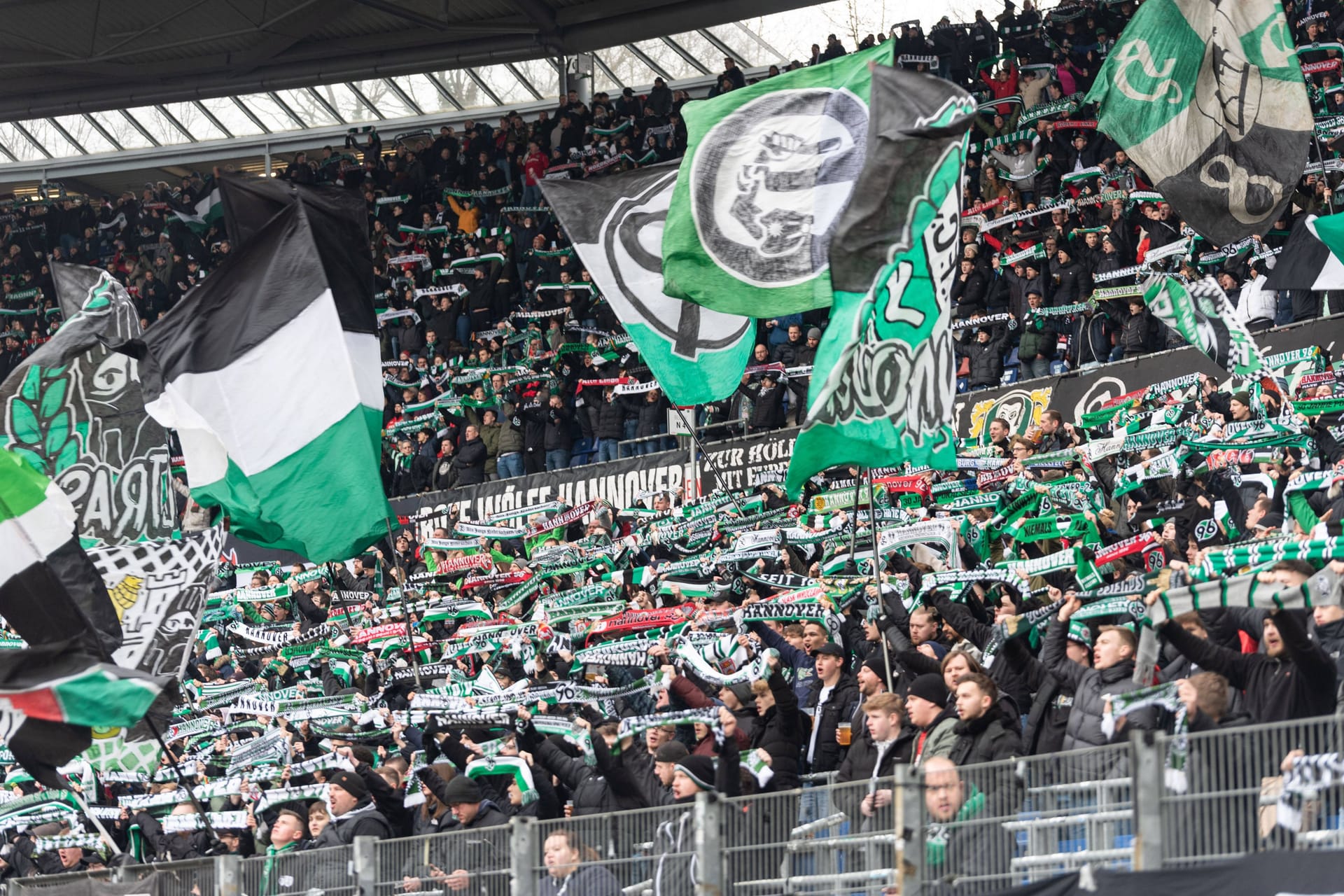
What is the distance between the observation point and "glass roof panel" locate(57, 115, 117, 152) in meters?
37.8

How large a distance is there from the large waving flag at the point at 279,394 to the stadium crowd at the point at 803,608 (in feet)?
2.62

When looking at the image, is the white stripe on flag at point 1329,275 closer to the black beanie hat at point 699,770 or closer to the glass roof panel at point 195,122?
the black beanie hat at point 699,770

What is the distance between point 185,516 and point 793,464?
55.5 feet

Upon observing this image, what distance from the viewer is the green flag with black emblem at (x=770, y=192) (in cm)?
1197

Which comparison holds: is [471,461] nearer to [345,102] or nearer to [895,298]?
[345,102]

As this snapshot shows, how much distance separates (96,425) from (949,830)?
9.14m

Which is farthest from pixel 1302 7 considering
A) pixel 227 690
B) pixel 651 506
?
pixel 227 690

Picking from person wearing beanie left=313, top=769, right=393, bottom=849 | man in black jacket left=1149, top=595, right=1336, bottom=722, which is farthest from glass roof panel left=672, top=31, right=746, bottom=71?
man in black jacket left=1149, top=595, right=1336, bottom=722

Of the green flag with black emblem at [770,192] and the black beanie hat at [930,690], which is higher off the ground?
the green flag with black emblem at [770,192]

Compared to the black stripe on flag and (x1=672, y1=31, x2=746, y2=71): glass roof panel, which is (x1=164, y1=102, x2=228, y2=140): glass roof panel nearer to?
(x1=672, y1=31, x2=746, y2=71): glass roof panel

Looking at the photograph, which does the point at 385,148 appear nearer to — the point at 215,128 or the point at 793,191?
the point at 215,128

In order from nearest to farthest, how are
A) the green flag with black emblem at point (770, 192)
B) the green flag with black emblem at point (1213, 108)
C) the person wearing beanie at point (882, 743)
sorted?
the person wearing beanie at point (882, 743)
the green flag with black emblem at point (770, 192)
the green flag with black emblem at point (1213, 108)

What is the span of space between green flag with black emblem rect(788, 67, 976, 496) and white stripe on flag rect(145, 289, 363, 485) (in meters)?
4.32

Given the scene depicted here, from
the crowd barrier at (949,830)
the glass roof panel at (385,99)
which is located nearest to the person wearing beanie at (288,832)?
the crowd barrier at (949,830)
